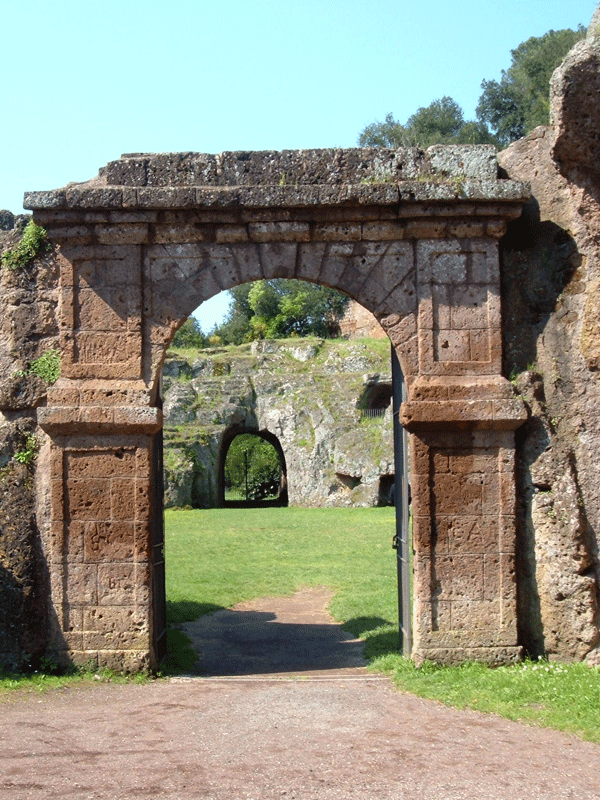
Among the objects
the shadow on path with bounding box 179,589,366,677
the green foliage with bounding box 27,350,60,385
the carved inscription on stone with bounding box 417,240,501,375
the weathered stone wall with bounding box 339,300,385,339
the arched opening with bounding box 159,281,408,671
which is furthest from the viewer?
the weathered stone wall with bounding box 339,300,385,339

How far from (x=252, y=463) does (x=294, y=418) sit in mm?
11512

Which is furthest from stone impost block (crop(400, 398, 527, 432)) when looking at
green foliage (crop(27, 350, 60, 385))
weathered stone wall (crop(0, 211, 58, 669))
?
weathered stone wall (crop(0, 211, 58, 669))

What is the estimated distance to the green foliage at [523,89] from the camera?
40.5 meters

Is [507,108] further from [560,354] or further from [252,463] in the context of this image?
[560,354]

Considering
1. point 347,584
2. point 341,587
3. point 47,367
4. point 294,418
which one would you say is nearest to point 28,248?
point 47,367

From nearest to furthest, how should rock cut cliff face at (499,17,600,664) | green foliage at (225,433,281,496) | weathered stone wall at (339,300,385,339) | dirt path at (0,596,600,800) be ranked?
dirt path at (0,596,600,800)
rock cut cliff face at (499,17,600,664)
green foliage at (225,433,281,496)
weathered stone wall at (339,300,385,339)

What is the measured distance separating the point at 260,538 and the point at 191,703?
10109mm

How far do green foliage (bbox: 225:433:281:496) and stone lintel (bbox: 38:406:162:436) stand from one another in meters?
25.7

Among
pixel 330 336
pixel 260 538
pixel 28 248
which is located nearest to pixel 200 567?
pixel 260 538

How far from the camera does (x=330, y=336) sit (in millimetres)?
Answer: 40969

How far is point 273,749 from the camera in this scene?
4.90m

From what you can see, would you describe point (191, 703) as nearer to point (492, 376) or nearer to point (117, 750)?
point (117, 750)

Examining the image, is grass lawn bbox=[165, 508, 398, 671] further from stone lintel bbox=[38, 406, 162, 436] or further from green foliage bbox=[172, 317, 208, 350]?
green foliage bbox=[172, 317, 208, 350]

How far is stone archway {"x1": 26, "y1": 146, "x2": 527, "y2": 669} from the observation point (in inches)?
263
